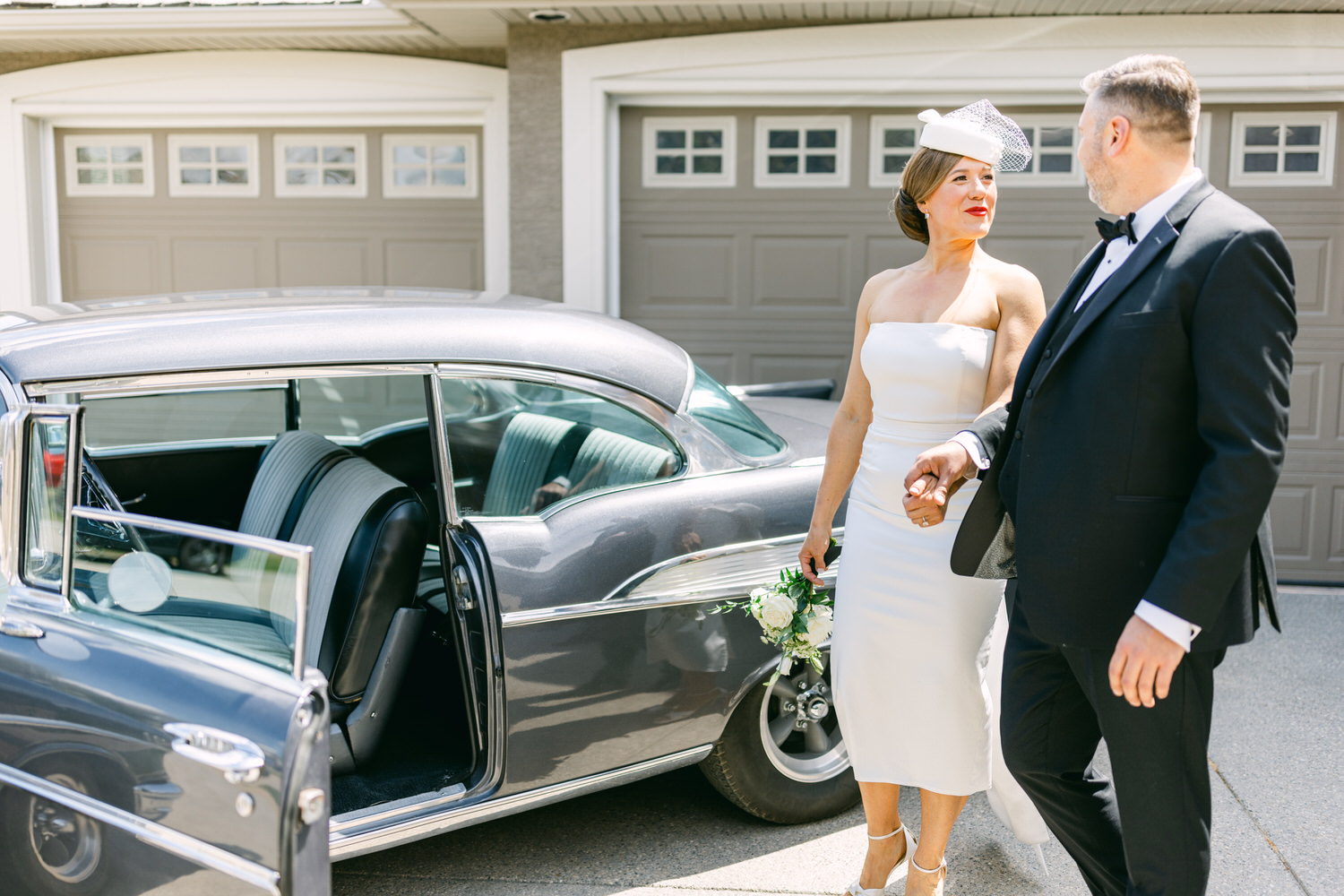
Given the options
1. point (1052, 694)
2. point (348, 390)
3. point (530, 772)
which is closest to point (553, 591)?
point (530, 772)

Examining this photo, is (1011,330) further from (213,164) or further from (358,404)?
(213,164)

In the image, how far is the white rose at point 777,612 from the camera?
280 cm

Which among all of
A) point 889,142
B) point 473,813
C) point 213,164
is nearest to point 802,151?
point 889,142

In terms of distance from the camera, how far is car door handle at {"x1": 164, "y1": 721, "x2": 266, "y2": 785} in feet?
5.91

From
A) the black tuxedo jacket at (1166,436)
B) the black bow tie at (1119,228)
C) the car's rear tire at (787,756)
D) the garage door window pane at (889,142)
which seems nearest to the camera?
the black tuxedo jacket at (1166,436)

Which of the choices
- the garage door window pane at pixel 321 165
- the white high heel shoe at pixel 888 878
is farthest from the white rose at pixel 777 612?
the garage door window pane at pixel 321 165

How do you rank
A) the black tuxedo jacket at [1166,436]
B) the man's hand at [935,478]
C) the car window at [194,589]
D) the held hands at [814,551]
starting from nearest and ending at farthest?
the black tuxedo jacket at [1166,436] → the car window at [194,589] → the man's hand at [935,478] → the held hands at [814,551]

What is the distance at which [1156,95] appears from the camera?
6.36ft

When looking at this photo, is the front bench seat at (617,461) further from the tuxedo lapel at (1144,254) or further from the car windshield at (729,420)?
the tuxedo lapel at (1144,254)

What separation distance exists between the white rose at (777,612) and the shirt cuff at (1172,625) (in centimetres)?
109

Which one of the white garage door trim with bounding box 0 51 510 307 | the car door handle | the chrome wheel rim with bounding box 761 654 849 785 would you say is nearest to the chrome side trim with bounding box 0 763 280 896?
the car door handle

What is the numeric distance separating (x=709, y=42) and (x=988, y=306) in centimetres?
405

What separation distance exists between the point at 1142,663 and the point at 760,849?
1666 mm

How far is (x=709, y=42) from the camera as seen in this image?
6137mm
